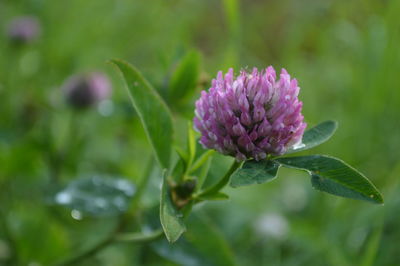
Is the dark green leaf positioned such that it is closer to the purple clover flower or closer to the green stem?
the green stem

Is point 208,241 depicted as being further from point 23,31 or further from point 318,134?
point 23,31

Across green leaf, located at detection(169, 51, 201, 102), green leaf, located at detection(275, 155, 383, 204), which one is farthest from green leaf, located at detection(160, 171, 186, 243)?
green leaf, located at detection(169, 51, 201, 102)

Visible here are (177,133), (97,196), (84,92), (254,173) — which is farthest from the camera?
(177,133)

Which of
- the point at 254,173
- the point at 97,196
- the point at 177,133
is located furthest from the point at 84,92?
the point at 254,173

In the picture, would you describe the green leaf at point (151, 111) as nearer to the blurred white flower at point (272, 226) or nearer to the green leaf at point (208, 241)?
the green leaf at point (208, 241)

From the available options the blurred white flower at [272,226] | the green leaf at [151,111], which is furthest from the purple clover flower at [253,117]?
the blurred white flower at [272,226]

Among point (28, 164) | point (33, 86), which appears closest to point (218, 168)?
point (28, 164)
